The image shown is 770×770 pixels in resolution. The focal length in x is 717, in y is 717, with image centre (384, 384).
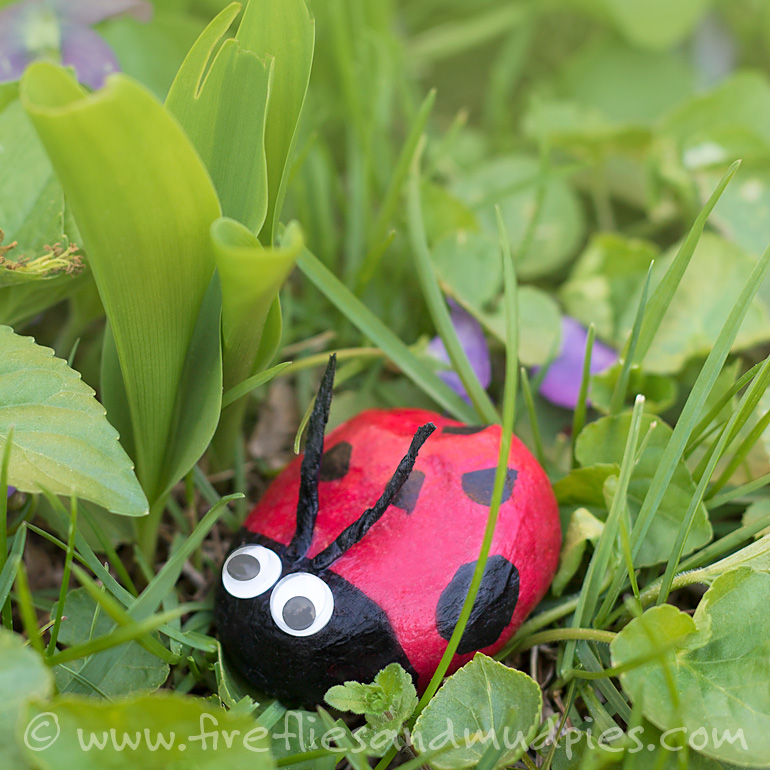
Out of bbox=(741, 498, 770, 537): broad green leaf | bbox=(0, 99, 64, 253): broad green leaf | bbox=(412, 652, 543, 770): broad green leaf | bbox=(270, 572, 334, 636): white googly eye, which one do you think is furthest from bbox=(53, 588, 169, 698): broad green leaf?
bbox=(741, 498, 770, 537): broad green leaf

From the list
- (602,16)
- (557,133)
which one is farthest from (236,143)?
(602,16)

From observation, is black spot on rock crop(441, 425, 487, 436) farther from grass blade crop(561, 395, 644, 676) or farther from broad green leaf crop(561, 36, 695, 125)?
broad green leaf crop(561, 36, 695, 125)

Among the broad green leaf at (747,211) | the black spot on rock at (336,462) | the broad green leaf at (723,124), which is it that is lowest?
the black spot on rock at (336,462)

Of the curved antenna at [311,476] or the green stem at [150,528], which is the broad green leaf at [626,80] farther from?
the green stem at [150,528]

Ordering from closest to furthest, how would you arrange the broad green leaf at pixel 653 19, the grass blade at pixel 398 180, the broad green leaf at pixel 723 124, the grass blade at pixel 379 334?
the grass blade at pixel 379 334, the grass blade at pixel 398 180, the broad green leaf at pixel 723 124, the broad green leaf at pixel 653 19

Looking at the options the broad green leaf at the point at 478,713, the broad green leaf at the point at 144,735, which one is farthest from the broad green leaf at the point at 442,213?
A: the broad green leaf at the point at 144,735

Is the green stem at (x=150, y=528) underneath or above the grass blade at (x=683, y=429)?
underneath

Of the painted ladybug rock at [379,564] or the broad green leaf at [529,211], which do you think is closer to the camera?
the painted ladybug rock at [379,564]

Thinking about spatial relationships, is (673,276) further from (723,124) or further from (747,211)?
(723,124)
